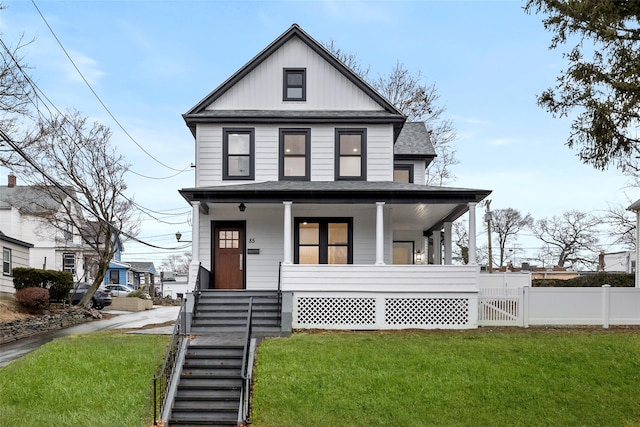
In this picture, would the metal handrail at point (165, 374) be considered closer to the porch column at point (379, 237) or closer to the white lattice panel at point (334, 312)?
the white lattice panel at point (334, 312)

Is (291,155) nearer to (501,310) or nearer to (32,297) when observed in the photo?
(501,310)

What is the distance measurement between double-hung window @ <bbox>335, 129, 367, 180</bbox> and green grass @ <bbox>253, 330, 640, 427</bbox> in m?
6.06

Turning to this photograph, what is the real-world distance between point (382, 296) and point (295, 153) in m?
5.46

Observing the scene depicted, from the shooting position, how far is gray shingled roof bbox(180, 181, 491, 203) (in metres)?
16.0

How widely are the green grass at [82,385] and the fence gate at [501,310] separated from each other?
8.99 meters

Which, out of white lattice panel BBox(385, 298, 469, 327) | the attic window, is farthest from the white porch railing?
the attic window

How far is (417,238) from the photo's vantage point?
2330cm

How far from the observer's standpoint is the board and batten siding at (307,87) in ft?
59.5

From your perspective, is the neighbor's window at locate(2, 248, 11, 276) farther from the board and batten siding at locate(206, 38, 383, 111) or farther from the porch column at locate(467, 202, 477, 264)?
the porch column at locate(467, 202, 477, 264)

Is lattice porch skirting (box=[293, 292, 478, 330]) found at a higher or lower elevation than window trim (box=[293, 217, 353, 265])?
lower

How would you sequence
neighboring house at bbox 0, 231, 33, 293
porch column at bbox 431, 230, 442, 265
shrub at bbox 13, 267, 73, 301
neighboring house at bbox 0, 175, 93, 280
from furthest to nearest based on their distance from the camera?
neighboring house at bbox 0, 175, 93, 280 → neighboring house at bbox 0, 231, 33, 293 → shrub at bbox 13, 267, 73, 301 → porch column at bbox 431, 230, 442, 265

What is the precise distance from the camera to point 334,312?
15.7 meters

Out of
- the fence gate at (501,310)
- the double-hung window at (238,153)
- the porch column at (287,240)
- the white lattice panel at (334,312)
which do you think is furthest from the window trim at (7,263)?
the fence gate at (501,310)

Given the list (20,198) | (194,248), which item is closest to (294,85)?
(194,248)
